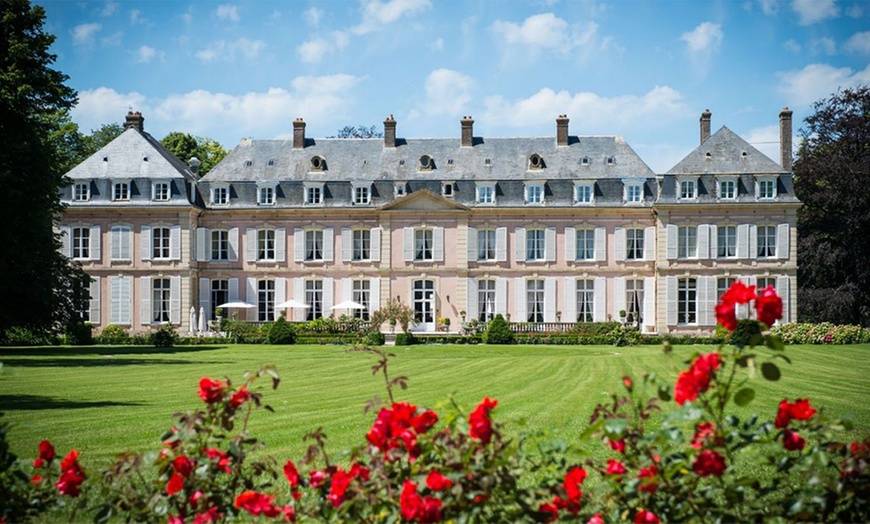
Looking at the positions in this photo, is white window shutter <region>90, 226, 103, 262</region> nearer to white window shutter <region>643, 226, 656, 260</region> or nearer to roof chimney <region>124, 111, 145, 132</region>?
roof chimney <region>124, 111, 145, 132</region>

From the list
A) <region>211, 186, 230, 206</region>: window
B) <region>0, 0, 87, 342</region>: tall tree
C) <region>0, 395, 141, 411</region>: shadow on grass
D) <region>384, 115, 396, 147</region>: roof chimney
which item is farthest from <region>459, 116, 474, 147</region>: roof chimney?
<region>0, 395, 141, 411</region>: shadow on grass

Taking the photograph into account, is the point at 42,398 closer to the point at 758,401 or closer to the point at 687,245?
the point at 758,401

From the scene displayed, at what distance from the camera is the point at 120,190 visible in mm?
36656

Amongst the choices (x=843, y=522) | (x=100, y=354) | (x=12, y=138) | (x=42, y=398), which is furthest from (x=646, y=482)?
(x=100, y=354)

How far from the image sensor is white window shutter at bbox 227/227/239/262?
37375 millimetres

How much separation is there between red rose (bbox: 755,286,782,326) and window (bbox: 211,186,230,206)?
35.1m

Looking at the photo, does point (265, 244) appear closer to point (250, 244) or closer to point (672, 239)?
point (250, 244)

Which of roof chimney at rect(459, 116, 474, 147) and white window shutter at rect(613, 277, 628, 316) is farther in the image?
roof chimney at rect(459, 116, 474, 147)

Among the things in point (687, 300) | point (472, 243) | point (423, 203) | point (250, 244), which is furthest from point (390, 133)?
point (687, 300)

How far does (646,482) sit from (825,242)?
118 feet

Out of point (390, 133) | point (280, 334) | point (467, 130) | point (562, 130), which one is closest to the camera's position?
point (280, 334)

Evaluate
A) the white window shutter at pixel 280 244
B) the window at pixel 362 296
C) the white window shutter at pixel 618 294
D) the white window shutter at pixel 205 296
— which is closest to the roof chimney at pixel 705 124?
the white window shutter at pixel 618 294

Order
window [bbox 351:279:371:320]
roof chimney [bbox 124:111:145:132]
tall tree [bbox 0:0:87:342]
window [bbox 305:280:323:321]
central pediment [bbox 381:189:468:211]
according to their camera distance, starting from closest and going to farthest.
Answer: tall tree [bbox 0:0:87:342] < central pediment [bbox 381:189:468:211] < window [bbox 351:279:371:320] < window [bbox 305:280:323:321] < roof chimney [bbox 124:111:145:132]

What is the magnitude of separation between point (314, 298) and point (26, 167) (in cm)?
1615
